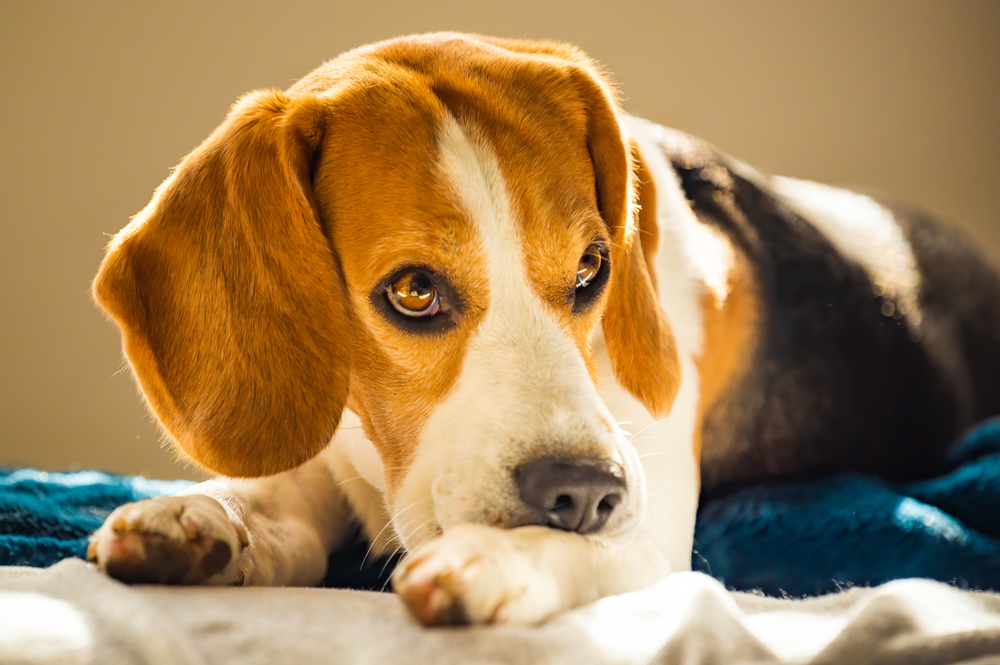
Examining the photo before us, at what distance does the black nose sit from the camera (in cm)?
111

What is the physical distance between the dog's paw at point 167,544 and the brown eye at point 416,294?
1.47ft

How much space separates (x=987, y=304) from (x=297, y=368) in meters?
2.53

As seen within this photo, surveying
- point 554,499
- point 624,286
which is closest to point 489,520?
point 554,499

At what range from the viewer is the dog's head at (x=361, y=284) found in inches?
52.6

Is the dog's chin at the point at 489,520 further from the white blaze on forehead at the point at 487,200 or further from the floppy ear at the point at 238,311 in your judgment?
the white blaze on forehead at the point at 487,200

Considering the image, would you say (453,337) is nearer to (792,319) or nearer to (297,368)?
(297,368)

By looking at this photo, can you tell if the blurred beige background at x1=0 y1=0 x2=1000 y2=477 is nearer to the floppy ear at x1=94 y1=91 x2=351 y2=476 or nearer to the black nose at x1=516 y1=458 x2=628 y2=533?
the floppy ear at x1=94 y1=91 x2=351 y2=476

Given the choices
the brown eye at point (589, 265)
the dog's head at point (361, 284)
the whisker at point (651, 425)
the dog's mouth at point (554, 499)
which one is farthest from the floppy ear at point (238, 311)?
the whisker at point (651, 425)

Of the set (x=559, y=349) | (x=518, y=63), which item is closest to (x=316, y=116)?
(x=518, y=63)

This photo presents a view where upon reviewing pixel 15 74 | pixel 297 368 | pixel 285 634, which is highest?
pixel 15 74

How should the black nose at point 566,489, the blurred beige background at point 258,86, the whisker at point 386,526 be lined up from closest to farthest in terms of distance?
the black nose at point 566,489 < the whisker at point 386,526 < the blurred beige background at point 258,86

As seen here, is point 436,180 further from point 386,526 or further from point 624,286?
point 386,526

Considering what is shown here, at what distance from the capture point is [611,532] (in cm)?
118

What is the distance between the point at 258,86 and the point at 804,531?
2826mm
